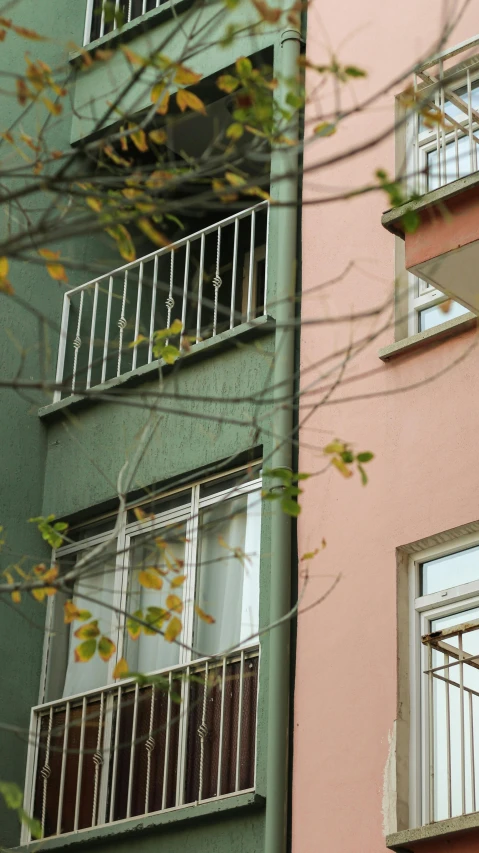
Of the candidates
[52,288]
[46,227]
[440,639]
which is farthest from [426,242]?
[52,288]

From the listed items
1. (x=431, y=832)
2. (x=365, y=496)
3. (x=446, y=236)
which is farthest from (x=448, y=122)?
(x=431, y=832)

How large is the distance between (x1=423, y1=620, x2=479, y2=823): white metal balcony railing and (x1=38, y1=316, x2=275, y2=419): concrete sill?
8.86ft

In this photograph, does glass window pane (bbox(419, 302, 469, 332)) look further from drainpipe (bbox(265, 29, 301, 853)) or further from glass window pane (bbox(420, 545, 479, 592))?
glass window pane (bbox(420, 545, 479, 592))

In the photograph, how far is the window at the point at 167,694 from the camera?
947cm

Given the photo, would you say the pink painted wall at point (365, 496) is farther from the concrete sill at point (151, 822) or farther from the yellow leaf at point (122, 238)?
the yellow leaf at point (122, 238)

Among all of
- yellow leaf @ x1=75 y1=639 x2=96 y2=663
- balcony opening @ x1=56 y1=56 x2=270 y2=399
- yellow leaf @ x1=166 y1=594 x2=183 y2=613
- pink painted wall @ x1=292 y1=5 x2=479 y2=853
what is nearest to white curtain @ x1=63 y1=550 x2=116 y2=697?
balcony opening @ x1=56 y1=56 x2=270 y2=399

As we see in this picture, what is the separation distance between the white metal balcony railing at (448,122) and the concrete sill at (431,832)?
3.63 m

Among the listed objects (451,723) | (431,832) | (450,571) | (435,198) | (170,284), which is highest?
(170,284)

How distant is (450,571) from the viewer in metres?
8.67

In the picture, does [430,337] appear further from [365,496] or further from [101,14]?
[101,14]

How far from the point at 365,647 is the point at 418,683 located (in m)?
0.39

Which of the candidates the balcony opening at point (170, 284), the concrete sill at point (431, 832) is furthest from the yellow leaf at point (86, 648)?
the balcony opening at point (170, 284)

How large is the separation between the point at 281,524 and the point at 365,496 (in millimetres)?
691

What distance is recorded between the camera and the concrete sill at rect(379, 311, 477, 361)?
29.1ft
